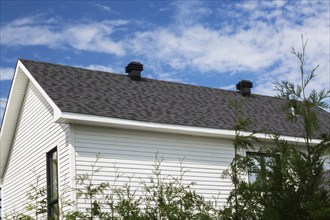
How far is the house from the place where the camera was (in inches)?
581

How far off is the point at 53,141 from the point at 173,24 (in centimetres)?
455

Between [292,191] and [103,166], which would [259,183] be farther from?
[103,166]

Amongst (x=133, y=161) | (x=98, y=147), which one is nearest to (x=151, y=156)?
(x=133, y=161)

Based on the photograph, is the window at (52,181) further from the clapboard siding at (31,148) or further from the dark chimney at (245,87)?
the dark chimney at (245,87)

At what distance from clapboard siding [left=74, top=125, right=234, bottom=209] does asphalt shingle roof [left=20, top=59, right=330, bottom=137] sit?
50 centimetres

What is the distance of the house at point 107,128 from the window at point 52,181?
0.03 metres

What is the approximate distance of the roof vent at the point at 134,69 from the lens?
19845 millimetres

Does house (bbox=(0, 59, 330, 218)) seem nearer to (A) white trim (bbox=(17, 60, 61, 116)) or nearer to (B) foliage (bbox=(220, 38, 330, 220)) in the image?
(A) white trim (bbox=(17, 60, 61, 116))

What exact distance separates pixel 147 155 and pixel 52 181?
107 inches

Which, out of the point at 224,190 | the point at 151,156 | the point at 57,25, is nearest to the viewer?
the point at 151,156

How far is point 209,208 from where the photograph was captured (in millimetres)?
6688

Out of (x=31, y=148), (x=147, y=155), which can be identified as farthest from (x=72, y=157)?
(x=31, y=148)

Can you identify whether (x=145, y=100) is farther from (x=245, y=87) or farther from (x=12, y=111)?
(x=245, y=87)

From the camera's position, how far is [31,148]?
57.7ft
